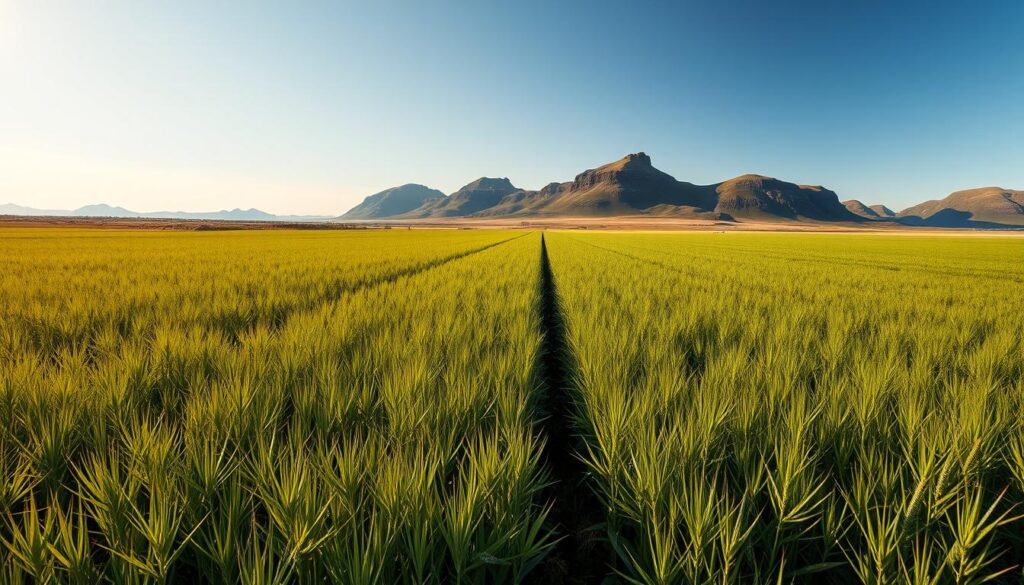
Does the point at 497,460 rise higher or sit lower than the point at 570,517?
higher

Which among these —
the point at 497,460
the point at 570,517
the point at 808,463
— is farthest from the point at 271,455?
the point at 808,463

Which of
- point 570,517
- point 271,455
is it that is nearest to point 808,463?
point 570,517

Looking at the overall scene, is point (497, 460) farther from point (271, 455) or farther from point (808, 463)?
point (808, 463)

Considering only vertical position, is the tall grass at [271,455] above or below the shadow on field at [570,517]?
above

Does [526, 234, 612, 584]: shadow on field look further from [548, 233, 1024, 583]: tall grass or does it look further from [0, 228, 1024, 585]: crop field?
[548, 233, 1024, 583]: tall grass

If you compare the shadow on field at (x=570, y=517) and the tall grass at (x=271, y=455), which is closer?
the tall grass at (x=271, y=455)

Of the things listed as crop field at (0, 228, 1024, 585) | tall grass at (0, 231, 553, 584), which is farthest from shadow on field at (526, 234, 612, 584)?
tall grass at (0, 231, 553, 584)

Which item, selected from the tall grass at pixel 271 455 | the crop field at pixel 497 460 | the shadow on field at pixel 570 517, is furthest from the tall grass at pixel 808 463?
the tall grass at pixel 271 455

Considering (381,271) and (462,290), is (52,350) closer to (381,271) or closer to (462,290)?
(462,290)

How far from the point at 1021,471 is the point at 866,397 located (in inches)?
21.7

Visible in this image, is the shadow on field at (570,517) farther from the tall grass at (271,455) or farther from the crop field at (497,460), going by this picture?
the tall grass at (271,455)

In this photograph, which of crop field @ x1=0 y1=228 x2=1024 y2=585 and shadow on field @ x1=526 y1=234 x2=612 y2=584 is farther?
shadow on field @ x1=526 y1=234 x2=612 y2=584

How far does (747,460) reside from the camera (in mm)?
1777

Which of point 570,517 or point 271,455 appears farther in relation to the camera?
point 570,517
